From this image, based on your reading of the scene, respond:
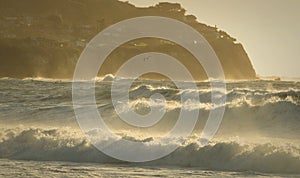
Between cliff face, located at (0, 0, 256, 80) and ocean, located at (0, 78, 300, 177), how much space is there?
189 feet

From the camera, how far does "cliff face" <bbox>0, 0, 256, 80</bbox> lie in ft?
273

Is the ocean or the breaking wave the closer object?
the ocean

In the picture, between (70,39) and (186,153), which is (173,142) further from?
(70,39)

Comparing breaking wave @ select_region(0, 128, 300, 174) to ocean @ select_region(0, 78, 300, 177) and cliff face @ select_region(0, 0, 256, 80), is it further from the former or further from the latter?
cliff face @ select_region(0, 0, 256, 80)

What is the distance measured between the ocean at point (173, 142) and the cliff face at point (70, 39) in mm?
57489

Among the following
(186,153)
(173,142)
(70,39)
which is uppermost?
(70,39)

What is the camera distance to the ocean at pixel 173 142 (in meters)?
11.7

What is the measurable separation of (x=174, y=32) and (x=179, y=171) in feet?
406

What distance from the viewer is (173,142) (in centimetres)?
1400

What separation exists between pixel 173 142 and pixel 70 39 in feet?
311

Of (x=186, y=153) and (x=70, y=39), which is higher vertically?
(x=70, y=39)

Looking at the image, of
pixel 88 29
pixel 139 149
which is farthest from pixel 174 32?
pixel 139 149

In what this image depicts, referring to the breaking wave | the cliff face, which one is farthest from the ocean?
the cliff face

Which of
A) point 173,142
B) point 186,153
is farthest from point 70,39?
point 186,153
